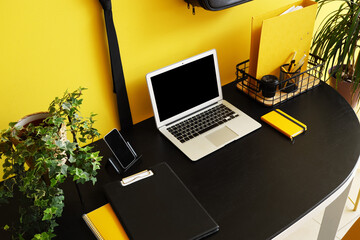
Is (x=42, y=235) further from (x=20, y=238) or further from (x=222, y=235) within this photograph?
(x=222, y=235)

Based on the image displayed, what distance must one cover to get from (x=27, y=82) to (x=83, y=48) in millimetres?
226

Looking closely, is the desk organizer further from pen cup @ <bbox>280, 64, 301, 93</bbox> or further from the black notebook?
the black notebook

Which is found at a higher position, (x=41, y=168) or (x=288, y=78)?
(x=41, y=168)

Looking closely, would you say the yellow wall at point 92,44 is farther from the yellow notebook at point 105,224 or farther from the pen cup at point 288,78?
the yellow notebook at point 105,224

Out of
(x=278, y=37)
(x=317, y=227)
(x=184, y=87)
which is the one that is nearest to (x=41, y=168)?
(x=184, y=87)

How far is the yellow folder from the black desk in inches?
8.2

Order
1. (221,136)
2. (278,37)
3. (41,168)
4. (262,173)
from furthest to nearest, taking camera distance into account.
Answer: (278,37), (221,136), (262,173), (41,168)

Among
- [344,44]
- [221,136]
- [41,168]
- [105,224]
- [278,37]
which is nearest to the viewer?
[41,168]

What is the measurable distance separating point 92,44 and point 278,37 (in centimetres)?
76

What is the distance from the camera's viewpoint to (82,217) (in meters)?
1.15

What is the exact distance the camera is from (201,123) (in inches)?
58.1

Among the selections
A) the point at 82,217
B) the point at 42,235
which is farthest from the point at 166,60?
the point at 42,235

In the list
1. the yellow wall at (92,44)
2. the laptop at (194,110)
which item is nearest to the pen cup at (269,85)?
the laptop at (194,110)

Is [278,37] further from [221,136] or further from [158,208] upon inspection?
[158,208]
